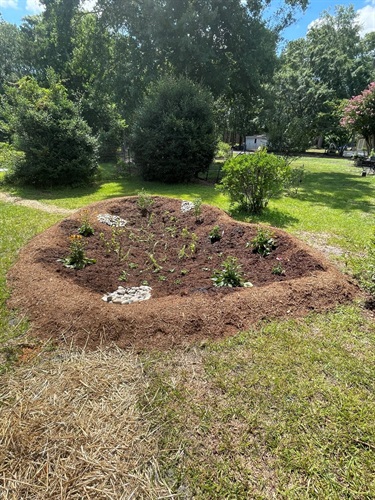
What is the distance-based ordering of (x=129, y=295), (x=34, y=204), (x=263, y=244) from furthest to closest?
(x=34, y=204) → (x=263, y=244) → (x=129, y=295)

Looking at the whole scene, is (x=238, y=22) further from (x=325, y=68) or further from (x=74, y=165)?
(x=325, y=68)

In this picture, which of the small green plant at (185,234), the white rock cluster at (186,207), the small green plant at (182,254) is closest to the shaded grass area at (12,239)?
the small green plant at (182,254)

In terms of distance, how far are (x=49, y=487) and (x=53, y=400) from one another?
1.91 ft

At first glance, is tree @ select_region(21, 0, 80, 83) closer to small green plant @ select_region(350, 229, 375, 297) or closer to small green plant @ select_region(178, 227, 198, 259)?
small green plant @ select_region(178, 227, 198, 259)

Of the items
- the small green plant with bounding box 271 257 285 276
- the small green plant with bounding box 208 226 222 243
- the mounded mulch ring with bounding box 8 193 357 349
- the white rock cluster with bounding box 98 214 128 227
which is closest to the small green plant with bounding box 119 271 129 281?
the mounded mulch ring with bounding box 8 193 357 349

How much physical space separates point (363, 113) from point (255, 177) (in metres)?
11.0

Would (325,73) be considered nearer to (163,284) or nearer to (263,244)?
(263,244)

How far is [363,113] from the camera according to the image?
13.4 meters

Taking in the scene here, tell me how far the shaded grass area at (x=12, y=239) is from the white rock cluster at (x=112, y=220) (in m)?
1.26

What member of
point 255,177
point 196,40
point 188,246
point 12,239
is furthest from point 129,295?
point 196,40

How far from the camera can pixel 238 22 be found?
A: 508 inches

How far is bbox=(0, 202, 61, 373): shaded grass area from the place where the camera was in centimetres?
272

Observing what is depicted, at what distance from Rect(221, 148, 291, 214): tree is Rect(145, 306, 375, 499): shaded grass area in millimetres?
4380

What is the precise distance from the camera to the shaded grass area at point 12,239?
272 centimetres
